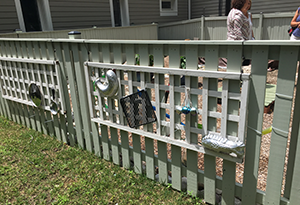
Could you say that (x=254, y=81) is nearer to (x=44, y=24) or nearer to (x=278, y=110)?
(x=278, y=110)

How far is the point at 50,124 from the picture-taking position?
3.76 m

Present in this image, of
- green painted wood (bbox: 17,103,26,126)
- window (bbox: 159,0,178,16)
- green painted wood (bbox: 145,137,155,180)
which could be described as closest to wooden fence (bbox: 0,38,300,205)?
green painted wood (bbox: 145,137,155,180)

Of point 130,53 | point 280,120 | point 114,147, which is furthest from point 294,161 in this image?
point 114,147

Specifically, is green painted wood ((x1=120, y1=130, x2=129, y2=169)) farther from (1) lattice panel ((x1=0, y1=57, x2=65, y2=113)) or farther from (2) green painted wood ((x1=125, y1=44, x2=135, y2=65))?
(1) lattice panel ((x1=0, y1=57, x2=65, y2=113))

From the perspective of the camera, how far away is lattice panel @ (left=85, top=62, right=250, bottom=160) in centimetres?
188

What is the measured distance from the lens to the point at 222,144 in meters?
1.95

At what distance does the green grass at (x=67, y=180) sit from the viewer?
2457 mm

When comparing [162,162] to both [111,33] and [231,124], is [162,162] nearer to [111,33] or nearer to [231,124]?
[231,124]

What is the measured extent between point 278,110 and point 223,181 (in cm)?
81

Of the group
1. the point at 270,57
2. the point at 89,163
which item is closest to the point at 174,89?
the point at 270,57

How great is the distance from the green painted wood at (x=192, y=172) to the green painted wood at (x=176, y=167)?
108 mm

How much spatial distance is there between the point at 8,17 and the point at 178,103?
7367mm

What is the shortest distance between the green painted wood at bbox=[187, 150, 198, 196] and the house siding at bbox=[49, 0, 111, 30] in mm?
7854

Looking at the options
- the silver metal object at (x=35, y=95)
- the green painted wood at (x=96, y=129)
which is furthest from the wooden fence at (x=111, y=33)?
the green painted wood at (x=96, y=129)
